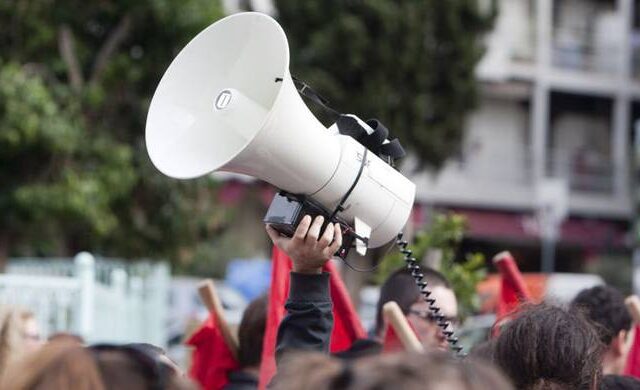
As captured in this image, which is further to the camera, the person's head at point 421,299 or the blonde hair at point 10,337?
the person's head at point 421,299

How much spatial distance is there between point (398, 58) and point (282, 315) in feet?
44.4

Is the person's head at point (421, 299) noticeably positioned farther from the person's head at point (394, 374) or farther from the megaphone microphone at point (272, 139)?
the person's head at point (394, 374)

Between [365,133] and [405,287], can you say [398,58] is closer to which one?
[405,287]

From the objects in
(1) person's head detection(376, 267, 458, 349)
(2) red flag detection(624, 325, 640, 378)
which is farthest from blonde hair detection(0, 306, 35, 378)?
(2) red flag detection(624, 325, 640, 378)

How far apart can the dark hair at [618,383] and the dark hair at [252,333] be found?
127 centimetres

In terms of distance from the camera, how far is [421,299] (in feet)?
14.2

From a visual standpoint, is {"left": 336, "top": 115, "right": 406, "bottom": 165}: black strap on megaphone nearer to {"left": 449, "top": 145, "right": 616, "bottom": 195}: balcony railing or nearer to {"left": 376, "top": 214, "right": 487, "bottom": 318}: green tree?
{"left": 376, "top": 214, "right": 487, "bottom": 318}: green tree

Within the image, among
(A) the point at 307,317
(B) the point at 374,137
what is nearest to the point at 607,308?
(B) the point at 374,137

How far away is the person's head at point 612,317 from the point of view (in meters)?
4.07

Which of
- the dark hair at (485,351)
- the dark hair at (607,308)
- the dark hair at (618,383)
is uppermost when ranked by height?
the dark hair at (485,351)

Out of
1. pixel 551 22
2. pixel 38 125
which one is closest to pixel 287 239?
pixel 38 125

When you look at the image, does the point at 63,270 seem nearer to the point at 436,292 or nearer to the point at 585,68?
the point at 436,292

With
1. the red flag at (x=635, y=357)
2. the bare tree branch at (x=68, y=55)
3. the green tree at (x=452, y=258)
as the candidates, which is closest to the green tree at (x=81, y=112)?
the bare tree branch at (x=68, y=55)

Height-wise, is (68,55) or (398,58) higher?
(398,58)
